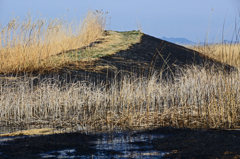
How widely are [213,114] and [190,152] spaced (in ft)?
5.34

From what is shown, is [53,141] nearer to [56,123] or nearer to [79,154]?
[79,154]

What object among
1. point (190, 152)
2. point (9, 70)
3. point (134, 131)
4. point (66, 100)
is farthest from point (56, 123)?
point (9, 70)

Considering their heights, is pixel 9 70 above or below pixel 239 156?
above

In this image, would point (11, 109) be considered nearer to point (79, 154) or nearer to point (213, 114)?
point (79, 154)

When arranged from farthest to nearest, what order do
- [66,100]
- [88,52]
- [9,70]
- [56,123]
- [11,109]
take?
[88,52]
[9,70]
[11,109]
[66,100]
[56,123]

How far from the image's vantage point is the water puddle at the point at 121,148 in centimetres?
309

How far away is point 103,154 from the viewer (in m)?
3.15

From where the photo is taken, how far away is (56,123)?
488 cm

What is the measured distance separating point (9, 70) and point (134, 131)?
5868 mm

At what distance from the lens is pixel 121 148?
336 centimetres

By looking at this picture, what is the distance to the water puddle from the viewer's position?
10.2 ft

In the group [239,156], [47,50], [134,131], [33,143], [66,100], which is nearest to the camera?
[239,156]

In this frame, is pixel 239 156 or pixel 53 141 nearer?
pixel 239 156

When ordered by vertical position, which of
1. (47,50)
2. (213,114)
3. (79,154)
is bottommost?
(79,154)
